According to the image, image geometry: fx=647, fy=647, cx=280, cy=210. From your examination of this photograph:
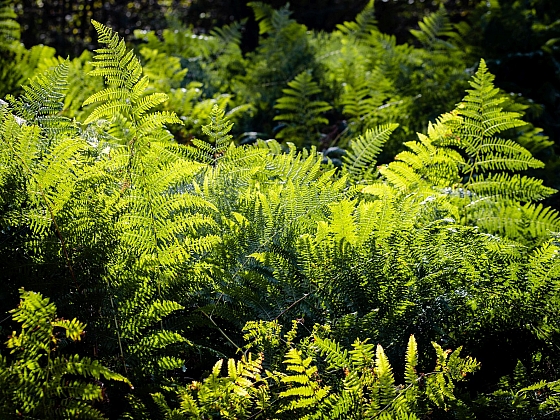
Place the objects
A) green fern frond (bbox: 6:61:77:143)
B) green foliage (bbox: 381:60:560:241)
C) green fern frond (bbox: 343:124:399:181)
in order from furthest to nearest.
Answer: green fern frond (bbox: 343:124:399:181), green foliage (bbox: 381:60:560:241), green fern frond (bbox: 6:61:77:143)

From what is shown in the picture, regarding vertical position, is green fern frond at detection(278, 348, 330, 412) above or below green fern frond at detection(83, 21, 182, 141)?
below

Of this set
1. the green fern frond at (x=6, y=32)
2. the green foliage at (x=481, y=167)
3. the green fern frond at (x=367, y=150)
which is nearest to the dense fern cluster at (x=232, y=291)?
the green foliage at (x=481, y=167)

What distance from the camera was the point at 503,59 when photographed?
4469 mm

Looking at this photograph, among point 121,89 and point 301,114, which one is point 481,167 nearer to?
point 121,89

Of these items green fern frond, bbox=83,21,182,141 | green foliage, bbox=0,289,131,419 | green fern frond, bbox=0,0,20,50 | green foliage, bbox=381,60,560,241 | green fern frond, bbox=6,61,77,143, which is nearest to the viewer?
green foliage, bbox=0,289,131,419

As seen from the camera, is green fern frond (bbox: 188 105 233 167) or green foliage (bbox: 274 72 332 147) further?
green foliage (bbox: 274 72 332 147)

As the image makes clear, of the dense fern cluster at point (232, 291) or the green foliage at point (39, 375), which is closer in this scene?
the green foliage at point (39, 375)

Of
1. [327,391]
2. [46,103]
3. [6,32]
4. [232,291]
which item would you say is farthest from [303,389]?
[6,32]

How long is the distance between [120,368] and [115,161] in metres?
0.49

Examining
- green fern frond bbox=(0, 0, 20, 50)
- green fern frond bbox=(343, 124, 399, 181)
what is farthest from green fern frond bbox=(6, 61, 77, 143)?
green fern frond bbox=(0, 0, 20, 50)

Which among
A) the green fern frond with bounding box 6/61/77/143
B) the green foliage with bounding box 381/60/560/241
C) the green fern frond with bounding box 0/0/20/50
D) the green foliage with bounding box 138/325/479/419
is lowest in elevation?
the green foliage with bounding box 138/325/479/419

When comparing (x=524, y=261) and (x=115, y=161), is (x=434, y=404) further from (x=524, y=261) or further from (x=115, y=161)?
(x=115, y=161)

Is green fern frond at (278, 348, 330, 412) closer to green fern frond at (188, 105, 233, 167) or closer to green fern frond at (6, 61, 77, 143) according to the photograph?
green fern frond at (188, 105, 233, 167)

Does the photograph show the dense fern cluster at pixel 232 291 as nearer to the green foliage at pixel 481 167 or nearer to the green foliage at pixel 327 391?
the green foliage at pixel 327 391
